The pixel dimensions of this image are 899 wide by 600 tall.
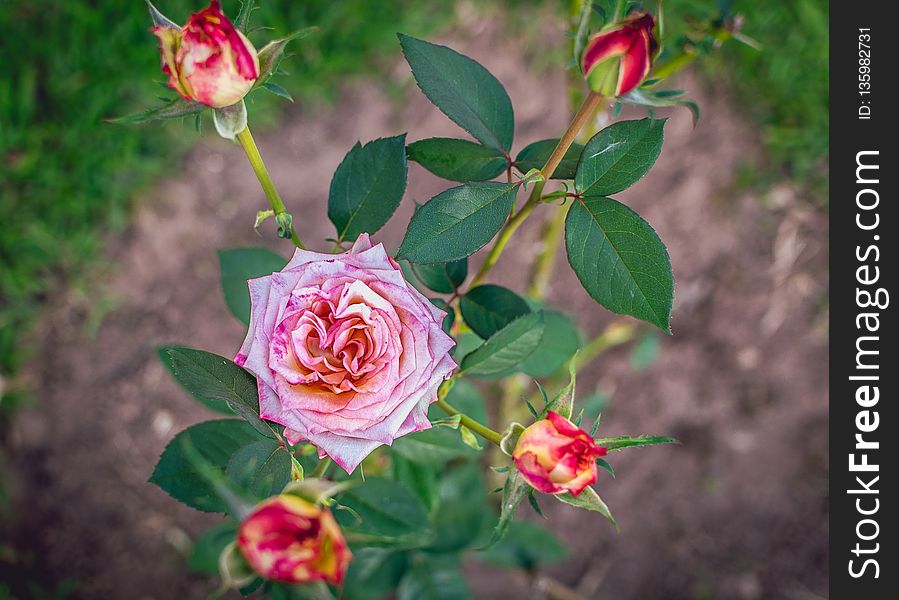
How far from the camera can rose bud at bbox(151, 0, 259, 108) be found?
0.62 m

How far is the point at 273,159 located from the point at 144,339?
0.60 meters

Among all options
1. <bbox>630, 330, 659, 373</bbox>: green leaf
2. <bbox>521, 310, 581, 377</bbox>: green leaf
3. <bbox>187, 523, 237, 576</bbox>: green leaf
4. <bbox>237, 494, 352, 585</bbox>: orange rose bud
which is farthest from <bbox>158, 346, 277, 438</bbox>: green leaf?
<bbox>630, 330, 659, 373</bbox>: green leaf

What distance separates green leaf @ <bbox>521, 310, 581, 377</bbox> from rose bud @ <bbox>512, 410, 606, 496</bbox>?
0.43m

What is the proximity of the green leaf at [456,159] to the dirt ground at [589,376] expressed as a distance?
1.07 m

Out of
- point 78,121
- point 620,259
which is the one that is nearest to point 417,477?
point 620,259

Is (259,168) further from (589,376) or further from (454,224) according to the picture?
(589,376)

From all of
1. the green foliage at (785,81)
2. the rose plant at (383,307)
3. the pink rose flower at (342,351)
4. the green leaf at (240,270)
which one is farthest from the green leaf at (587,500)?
the green foliage at (785,81)

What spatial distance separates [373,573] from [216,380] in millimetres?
846

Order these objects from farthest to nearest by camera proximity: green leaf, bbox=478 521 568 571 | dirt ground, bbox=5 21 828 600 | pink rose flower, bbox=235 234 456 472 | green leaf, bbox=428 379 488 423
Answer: dirt ground, bbox=5 21 828 600, green leaf, bbox=478 521 568 571, green leaf, bbox=428 379 488 423, pink rose flower, bbox=235 234 456 472

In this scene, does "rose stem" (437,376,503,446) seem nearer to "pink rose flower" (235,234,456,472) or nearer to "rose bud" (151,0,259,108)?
"pink rose flower" (235,234,456,472)

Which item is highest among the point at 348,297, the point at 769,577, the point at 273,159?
the point at 273,159

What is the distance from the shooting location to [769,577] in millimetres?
1966
